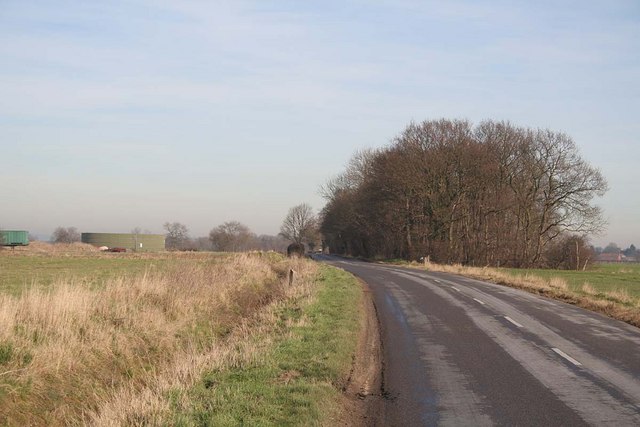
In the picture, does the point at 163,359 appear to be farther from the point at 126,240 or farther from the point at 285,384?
the point at 126,240

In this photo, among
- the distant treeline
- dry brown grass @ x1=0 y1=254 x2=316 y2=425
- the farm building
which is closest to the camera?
dry brown grass @ x1=0 y1=254 x2=316 y2=425

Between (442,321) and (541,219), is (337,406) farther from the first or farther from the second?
(541,219)

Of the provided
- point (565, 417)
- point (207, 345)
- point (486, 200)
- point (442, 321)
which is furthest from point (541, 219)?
point (565, 417)

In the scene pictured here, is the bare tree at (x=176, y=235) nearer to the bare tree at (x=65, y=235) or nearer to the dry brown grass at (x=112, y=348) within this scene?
the bare tree at (x=65, y=235)

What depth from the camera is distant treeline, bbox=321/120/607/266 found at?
186ft

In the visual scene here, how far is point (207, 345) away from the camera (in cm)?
1445

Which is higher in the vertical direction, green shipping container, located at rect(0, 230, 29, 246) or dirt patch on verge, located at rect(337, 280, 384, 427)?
green shipping container, located at rect(0, 230, 29, 246)

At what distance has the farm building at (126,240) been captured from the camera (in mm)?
117188

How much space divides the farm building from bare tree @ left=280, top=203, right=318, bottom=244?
24.4 m

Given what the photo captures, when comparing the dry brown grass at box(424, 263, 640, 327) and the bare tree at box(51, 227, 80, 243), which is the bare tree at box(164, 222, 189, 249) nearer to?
the bare tree at box(51, 227, 80, 243)

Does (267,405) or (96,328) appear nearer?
(267,405)

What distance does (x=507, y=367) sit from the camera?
34.6 feet

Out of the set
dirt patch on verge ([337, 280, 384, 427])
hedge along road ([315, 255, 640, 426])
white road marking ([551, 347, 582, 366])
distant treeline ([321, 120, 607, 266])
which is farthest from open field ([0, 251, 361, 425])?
distant treeline ([321, 120, 607, 266])

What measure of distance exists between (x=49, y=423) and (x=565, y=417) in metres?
6.94
